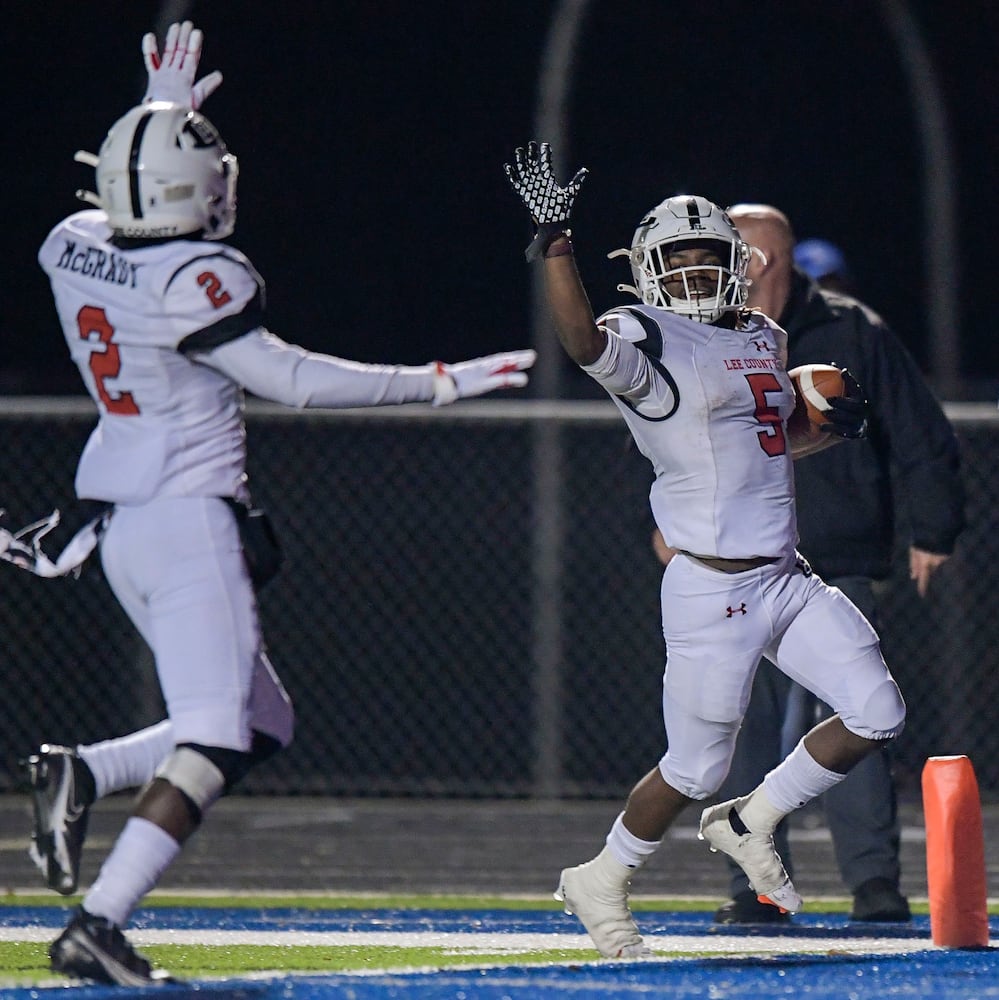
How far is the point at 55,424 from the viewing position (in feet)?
41.9

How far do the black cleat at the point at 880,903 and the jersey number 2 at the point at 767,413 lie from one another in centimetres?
175

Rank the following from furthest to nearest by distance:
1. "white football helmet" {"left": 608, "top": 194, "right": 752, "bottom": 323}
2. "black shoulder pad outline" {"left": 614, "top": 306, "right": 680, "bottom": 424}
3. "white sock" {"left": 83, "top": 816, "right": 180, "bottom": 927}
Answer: "white football helmet" {"left": 608, "top": 194, "right": 752, "bottom": 323} → "black shoulder pad outline" {"left": 614, "top": 306, "right": 680, "bottom": 424} → "white sock" {"left": 83, "top": 816, "right": 180, "bottom": 927}

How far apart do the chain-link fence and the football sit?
433cm

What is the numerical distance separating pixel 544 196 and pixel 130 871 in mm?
1844

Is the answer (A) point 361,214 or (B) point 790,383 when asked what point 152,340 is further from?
(A) point 361,214

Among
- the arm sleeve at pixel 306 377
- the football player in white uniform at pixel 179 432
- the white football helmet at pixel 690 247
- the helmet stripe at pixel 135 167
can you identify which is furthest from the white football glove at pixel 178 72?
the white football helmet at pixel 690 247

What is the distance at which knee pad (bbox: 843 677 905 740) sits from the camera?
6.03 m

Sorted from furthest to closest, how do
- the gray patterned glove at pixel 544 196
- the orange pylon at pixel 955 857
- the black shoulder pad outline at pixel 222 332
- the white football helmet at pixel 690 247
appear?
the orange pylon at pixel 955 857 → the white football helmet at pixel 690 247 → the gray patterned glove at pixel 544 196 → the black shoulder pad outline at pixel 222 332

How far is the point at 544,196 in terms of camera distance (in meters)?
5.84

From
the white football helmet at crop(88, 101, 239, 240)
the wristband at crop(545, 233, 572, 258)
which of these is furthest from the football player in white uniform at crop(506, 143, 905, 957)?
the white football helmet at crop(88, 101, 239, 240)

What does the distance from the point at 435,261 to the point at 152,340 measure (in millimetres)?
10770

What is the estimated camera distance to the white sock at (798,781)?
6.11m

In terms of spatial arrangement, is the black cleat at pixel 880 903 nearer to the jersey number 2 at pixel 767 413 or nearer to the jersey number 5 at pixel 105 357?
the jersey number 2 at pixel 767 413

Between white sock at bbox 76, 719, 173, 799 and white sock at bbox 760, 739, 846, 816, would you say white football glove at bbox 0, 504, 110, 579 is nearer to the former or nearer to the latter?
white sock at bbox 76, 719, 173, 799
